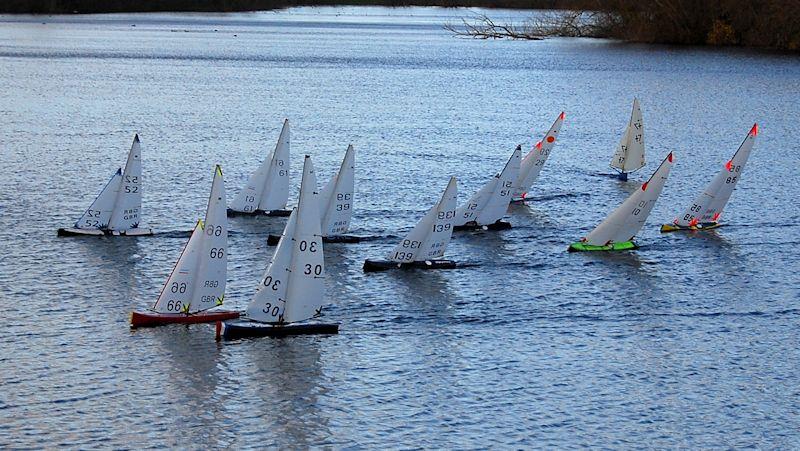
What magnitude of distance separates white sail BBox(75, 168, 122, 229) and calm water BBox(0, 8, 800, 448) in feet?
4.33

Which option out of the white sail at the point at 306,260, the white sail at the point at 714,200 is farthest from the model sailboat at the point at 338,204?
the white sail at the point at 714,200

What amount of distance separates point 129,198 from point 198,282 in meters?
11.3

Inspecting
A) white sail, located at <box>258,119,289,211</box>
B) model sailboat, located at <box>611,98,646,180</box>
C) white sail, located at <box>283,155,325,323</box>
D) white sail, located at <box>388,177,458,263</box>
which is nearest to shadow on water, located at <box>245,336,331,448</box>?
white sail, located at <box>283,155,325,323</box>

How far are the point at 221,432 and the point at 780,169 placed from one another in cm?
4296

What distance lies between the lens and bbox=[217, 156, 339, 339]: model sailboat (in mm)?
30375

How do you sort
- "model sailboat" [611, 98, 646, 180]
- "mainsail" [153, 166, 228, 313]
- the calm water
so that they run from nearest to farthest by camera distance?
the calm water, "mainsail" [153, 166, 228, 313], "model sailboat" [611, 98, 646, 180]

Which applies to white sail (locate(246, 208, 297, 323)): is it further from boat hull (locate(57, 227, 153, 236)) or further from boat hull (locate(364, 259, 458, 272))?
boat hull (locate(57, 227, 153, 236))

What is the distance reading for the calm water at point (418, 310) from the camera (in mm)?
27219

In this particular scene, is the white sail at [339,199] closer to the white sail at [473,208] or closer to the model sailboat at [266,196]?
the model sailboat at [266,196]

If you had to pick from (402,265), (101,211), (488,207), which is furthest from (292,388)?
(488,207)

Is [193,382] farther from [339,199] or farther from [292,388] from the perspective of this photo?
[339,199]

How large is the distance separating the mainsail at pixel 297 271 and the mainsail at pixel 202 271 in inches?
55.0

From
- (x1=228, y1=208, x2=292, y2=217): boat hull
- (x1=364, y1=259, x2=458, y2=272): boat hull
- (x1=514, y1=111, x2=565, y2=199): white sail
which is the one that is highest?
(x1=514, y1=111, x2=565, y2=199): white sail

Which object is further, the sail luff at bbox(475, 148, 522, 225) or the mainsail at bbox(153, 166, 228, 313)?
the sail luff at bbox(475, 148, 522, 225)
